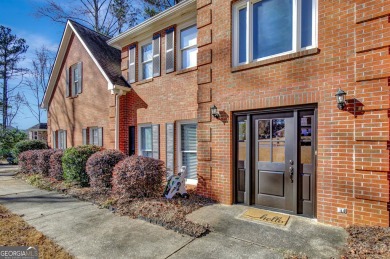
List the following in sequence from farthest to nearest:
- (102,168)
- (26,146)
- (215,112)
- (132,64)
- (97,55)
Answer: (26,146), (97,55), (132,64), (102,168), (215,112)

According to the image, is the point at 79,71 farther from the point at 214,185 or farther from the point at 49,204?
the point at 214,185

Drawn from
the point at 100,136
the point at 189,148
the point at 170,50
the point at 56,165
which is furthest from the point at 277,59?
the point at 56,165

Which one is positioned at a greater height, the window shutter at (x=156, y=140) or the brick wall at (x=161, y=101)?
the brick wall at (x=161, y=101)

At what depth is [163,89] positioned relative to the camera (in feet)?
26.0

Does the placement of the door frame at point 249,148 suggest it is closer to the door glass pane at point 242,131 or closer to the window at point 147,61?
the door glass pane at point 242,131

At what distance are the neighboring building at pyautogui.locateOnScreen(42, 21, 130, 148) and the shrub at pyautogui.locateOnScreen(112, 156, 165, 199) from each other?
3408mm

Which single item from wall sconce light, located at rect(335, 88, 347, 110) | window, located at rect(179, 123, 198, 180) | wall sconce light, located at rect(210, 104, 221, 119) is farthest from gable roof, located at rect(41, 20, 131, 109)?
wall sconce light, located at rect(335, 88, 347, 110)

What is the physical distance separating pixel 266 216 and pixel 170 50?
586 centimetres

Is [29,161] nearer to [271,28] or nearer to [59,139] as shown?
[59,139]

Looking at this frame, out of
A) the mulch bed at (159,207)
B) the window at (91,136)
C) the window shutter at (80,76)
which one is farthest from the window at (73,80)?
the mulch bed at (159,207)

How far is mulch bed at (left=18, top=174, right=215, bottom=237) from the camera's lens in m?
4.27

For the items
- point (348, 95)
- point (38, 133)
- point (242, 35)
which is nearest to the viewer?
point (348, 95)

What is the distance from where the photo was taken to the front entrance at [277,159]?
15.6 ft

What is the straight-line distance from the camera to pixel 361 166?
4.00 meters
